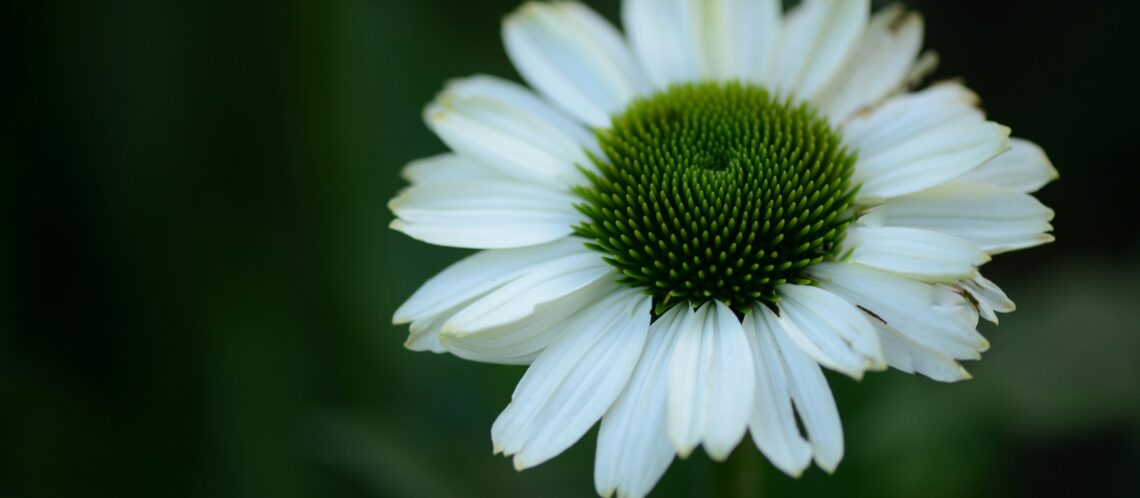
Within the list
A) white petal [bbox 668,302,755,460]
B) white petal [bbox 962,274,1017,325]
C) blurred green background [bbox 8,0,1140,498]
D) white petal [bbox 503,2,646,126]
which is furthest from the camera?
blurred green background [bbox 8,0,1140,498]

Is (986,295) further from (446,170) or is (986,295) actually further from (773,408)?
(446,170)

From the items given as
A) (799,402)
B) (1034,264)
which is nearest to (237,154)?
(799,402)

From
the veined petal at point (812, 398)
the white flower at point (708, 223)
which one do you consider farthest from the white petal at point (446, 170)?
the veined petal at point (812, 398)

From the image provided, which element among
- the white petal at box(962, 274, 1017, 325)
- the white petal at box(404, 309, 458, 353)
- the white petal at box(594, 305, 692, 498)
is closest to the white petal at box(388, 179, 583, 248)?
the white petal at box(404, 309, 458, 353)

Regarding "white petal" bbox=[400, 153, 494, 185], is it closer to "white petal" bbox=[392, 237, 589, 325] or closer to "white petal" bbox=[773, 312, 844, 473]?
"white petal" bbox=[392, 237, 589, 325]

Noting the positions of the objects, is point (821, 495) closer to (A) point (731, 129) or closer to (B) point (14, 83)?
(A) point (731, 129)

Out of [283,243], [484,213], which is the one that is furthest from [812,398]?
[283,243]
